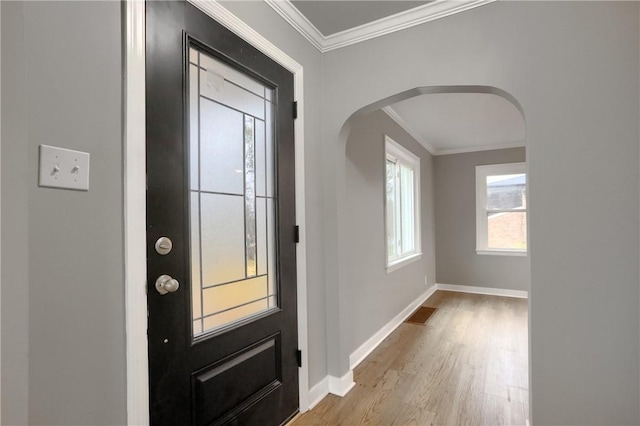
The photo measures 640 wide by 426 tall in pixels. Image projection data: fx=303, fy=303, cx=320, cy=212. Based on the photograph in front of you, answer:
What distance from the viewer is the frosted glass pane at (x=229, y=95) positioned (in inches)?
54.6

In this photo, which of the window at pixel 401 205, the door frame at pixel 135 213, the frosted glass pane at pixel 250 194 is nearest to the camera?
the door frame at pixel 135 213

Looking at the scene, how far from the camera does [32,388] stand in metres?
0.84

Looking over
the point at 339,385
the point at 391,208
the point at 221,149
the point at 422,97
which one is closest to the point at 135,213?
the point at 221,149

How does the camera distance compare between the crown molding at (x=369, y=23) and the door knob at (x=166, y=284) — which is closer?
the door knob at (x=166, y=284)

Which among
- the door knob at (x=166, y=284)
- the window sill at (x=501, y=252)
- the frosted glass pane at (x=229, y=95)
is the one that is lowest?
the window sill at (x=501, y=252)

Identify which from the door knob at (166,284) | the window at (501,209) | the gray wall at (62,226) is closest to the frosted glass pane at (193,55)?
the gray wall at (62,226)

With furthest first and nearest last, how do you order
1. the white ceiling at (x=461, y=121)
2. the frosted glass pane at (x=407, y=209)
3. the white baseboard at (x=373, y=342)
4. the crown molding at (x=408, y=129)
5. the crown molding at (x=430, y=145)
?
the frosted glass pane at (x=407, y=209) → the crown molding at (x=430, y=145) → the crown molding at (x=408, y=129) → the white ceiling at (x=461, y=121) → the white baseboard at (x=373, y=342)

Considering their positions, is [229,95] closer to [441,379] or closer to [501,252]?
[441,379]

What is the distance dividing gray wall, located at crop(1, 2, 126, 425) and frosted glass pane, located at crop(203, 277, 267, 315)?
15.1 inches

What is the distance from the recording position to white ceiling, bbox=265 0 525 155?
5.98ft

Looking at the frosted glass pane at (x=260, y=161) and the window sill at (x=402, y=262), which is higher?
the frosted glass pane at (x=260, y=161)

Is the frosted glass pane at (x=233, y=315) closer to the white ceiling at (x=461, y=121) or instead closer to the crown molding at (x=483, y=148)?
the white ceiling at (x=461, y=121)

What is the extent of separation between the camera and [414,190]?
4672 mm

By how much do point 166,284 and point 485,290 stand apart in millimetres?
5308
